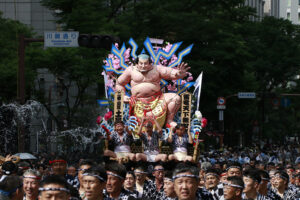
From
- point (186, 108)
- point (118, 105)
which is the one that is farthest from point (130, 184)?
point (186, 108)

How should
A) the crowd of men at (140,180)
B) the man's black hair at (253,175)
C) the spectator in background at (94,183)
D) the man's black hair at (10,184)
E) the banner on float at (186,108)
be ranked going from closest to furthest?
the man's black hair at (10,184) → the crowd of men at (140,180) → the spectator in background at (94,183) → the man's black hair at (253,175) → the banner on float at (186,108)

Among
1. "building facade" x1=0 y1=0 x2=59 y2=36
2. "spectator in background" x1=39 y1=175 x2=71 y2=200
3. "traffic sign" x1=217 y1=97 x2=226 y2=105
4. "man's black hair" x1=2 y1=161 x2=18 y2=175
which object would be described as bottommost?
"man's black hair" x1=2 y1=161 x2=18 y2=175

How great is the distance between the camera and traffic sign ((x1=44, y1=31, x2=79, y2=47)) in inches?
768

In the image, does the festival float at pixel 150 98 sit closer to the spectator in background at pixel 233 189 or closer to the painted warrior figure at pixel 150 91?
the painted warrior figure at pixel 150 91

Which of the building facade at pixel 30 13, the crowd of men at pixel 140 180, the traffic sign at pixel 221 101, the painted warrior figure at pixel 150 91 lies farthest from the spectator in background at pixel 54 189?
the building facade at pixel 30 13

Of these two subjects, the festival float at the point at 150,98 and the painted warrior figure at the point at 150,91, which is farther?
the painted warrior figure at the point at 150,91

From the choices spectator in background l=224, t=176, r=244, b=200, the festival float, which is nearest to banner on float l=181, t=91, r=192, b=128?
the festival float

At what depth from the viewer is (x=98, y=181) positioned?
704 cm

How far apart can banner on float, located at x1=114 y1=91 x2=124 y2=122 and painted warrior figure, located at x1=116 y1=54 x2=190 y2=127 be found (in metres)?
0.26

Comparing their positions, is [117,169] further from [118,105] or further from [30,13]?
[30,13]

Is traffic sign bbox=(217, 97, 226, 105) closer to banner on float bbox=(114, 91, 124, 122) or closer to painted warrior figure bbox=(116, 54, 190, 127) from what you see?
painted warrior figure bbox=(116, 54, 190, 127)

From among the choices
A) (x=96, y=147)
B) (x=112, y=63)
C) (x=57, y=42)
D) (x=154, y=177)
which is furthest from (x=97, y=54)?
(x=154, y=177)

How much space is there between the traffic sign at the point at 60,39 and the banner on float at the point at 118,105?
3.83m

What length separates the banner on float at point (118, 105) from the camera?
52.4 feet
